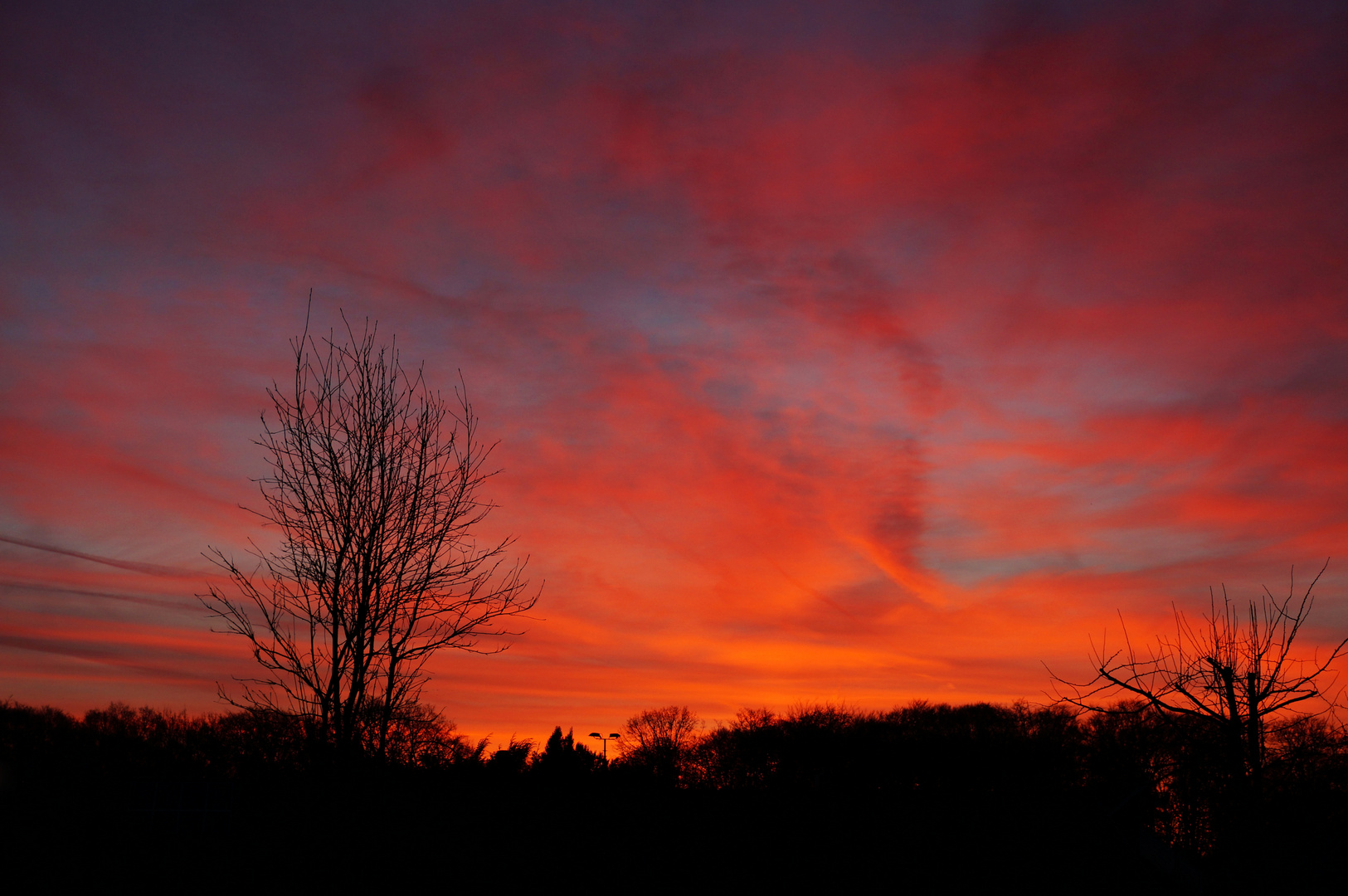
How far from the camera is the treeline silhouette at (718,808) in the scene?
10.6 meters

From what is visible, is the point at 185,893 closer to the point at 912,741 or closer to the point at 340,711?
the point at 340,711

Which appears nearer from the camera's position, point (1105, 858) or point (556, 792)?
point (1105, 858)

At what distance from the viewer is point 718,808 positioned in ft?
89.7

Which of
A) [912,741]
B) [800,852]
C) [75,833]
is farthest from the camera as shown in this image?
[912,741]

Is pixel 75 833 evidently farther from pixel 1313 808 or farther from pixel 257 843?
pixel 1313 808

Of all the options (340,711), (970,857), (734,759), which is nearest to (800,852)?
(970,857)

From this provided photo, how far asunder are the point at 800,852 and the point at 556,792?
23.7ft

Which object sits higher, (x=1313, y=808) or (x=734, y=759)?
(x=1313, y=808)

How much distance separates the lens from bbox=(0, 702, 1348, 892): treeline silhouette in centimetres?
1059

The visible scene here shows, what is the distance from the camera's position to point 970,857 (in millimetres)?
22734

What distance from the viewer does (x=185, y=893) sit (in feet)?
50.9

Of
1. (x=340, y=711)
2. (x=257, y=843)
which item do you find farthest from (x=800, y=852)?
(x=340, y=711)

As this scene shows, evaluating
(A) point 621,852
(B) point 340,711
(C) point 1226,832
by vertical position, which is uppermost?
(B) point 340,711

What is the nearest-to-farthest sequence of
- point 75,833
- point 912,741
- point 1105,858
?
point 1105,858, point 75,833, point 912,741
